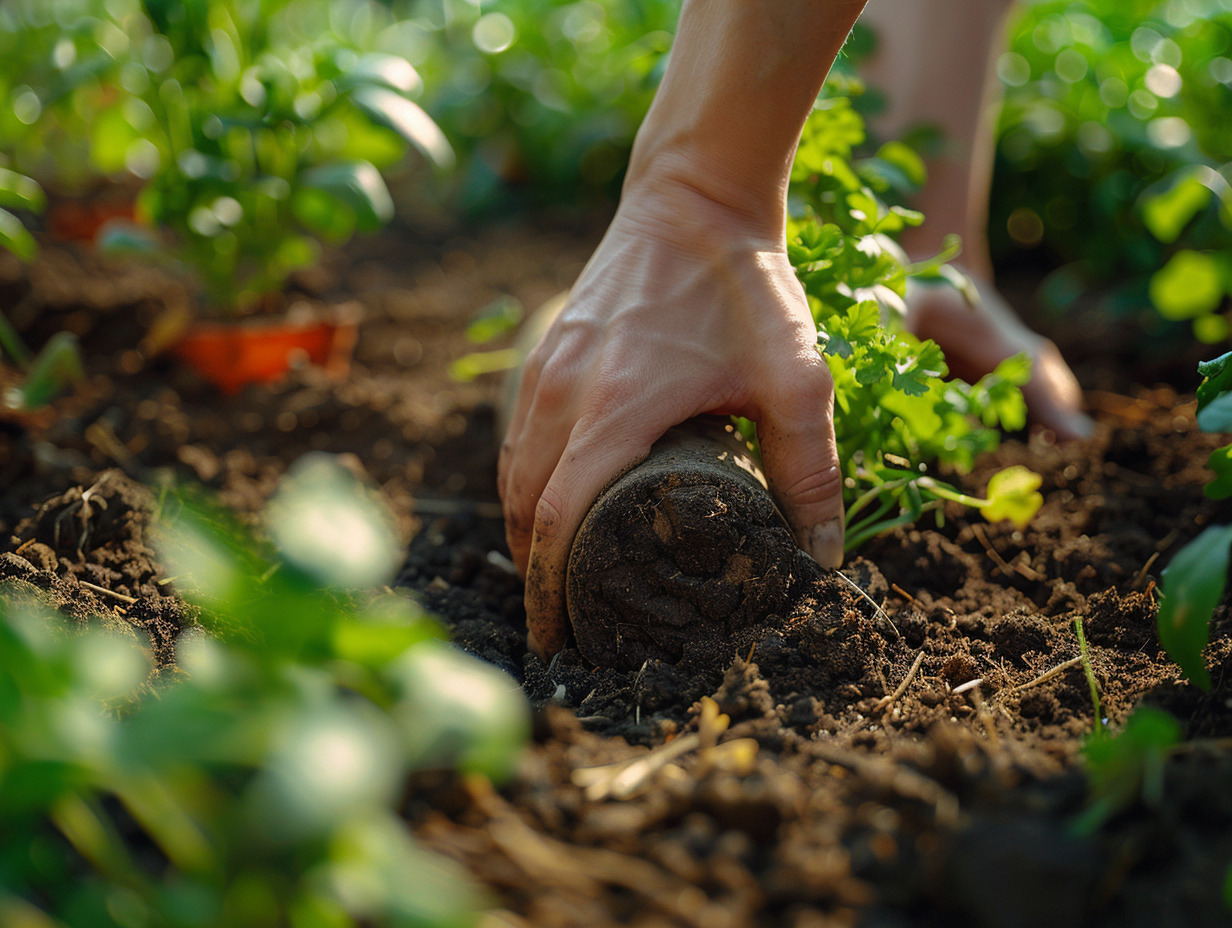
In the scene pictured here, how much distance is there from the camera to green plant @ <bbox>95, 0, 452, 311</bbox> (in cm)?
226

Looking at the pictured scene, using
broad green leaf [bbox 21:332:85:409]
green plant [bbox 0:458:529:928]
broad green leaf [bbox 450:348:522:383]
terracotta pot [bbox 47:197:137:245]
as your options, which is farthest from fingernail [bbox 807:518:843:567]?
terracotta pot [bbox 47:197:137:245]

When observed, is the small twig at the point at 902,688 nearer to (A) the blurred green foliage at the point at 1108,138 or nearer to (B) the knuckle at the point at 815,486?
(B) the knuckle at the point at 815,486

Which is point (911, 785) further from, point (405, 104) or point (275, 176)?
point (275, 176)

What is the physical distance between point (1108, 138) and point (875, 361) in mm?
2632

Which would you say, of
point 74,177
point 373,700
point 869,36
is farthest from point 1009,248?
point 74,177

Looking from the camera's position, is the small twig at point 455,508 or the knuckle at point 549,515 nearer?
the knuckle at point 549,515

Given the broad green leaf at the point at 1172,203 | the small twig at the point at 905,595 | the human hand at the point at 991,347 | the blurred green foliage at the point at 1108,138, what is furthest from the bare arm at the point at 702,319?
the blurred green foliage at the point at 1108,138

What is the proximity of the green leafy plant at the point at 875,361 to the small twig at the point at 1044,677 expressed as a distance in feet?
0.98

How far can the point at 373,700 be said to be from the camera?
759mm

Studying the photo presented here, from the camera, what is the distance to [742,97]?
130cm

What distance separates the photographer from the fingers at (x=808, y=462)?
1266 mm

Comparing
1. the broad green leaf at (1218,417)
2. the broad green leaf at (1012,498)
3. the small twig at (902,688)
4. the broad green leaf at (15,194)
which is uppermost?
the broad green leaf at (15,194)

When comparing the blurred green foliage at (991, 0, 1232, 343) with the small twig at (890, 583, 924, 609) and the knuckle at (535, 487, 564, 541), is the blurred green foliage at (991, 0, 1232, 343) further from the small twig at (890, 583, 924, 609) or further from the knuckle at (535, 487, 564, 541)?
the knuckle at (535, 487, 564, 541)

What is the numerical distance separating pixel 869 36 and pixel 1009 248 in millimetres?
1475
